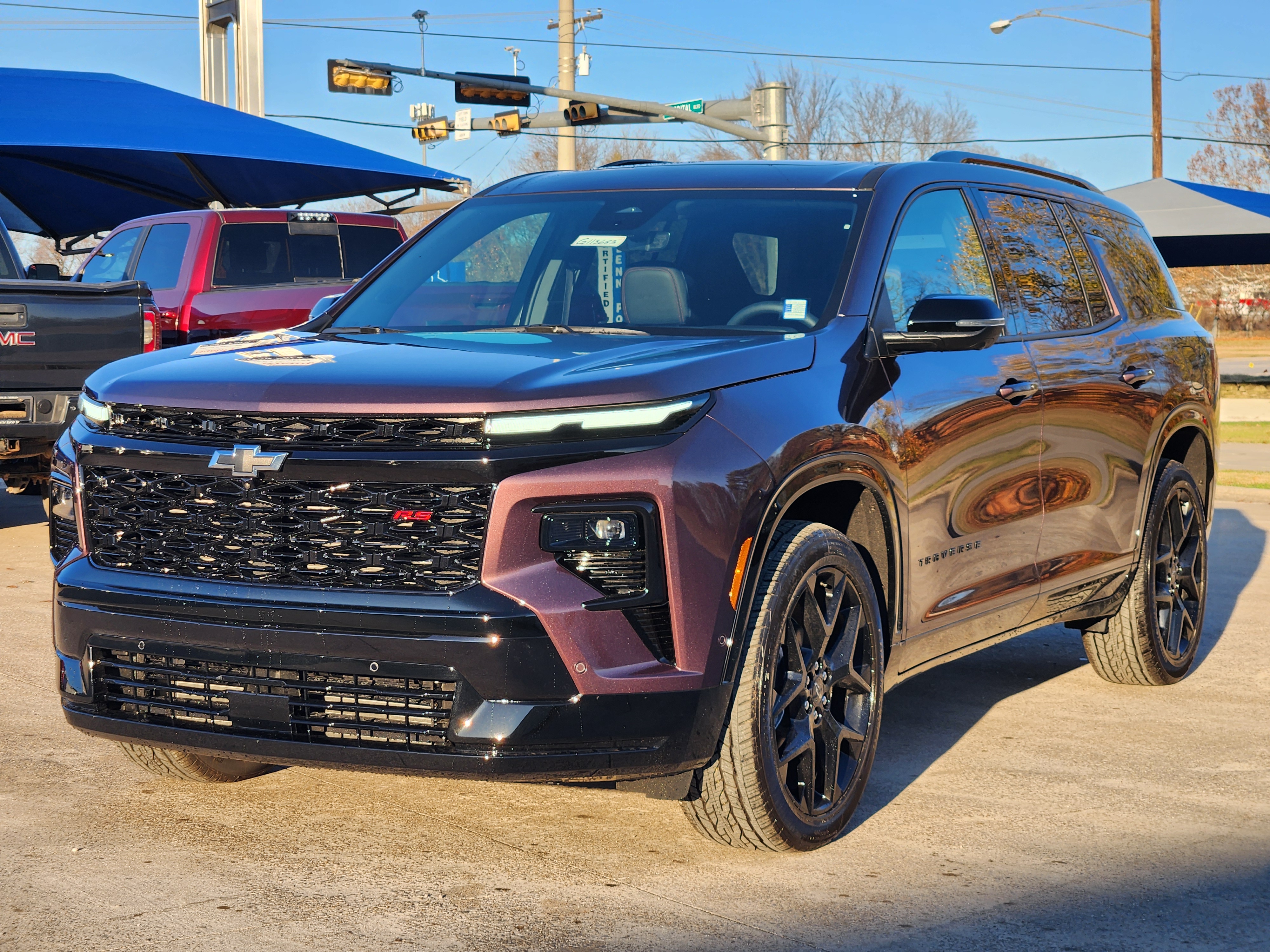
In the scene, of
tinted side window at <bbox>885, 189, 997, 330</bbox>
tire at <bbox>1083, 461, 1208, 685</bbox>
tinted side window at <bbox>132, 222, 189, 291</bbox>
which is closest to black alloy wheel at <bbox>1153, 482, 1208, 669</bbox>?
tire at <bbox>1083, 461, 1208, 685</bbox>

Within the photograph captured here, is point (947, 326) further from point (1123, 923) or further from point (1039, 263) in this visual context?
point (1123, 923)

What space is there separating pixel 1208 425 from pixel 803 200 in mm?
2839

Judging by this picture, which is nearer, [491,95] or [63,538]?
[63,538]

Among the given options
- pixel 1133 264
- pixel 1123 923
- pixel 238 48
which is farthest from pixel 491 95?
pixel 1123 923

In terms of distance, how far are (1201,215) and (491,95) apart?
1351 cm

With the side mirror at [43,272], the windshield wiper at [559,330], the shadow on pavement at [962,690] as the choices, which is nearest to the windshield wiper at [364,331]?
the windshield wiper at [559,330]

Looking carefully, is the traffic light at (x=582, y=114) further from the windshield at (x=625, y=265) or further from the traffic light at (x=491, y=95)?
the windshield at (x=625, y=265)

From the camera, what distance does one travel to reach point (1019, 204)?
566 centimetres

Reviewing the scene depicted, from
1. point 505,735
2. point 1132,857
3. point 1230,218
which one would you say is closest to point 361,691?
point 505,735

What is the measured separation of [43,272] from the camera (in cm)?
997

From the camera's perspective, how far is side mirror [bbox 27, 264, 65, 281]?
32.4ft

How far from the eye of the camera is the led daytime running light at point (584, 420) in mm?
3480

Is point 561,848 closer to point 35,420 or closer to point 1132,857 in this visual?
point 1132,857

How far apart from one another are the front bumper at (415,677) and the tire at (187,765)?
82 centimetres
